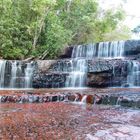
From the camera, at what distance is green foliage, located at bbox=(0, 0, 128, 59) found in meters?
21.5

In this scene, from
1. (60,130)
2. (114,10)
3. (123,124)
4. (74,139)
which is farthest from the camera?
(114,10)

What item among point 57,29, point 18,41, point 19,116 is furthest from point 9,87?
point 19,116

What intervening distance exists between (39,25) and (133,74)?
8.54 m

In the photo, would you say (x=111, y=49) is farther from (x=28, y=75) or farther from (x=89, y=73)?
(x=28, y=75)

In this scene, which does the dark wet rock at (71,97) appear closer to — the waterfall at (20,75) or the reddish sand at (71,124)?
the reddish sand at (71,124)

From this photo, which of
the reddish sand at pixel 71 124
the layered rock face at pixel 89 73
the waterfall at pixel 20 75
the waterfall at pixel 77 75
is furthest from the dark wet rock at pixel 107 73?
the reddish sand at pixel 71 124

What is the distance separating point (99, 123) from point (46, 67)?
11821mm

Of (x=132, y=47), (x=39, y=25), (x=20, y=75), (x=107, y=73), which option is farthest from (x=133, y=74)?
(x=39, y=25)

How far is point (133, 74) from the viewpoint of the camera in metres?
16.6

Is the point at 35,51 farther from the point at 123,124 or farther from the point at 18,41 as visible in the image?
the point at 123,124

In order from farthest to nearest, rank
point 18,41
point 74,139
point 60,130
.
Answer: point 18,41
point 60,130
point 74,139

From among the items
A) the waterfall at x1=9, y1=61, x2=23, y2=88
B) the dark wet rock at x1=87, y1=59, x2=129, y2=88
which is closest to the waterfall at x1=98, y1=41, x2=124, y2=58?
the dark wet rock at x1=87, y1=59, x2=129, y2=88

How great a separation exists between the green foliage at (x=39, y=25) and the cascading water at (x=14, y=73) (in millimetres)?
2556

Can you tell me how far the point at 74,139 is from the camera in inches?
218
